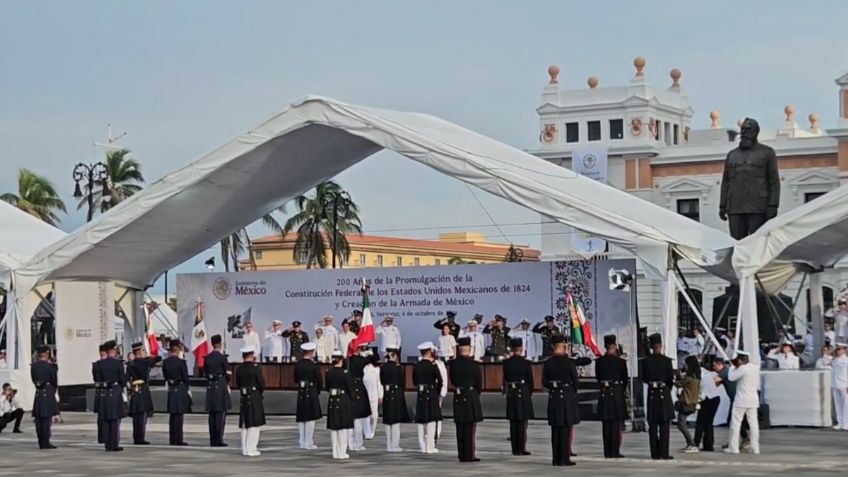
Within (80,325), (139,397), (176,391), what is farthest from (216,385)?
(80,325)

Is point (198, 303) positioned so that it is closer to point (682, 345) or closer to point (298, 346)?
point (298, 346)

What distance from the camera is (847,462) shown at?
59.8 feet

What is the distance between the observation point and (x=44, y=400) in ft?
71.5

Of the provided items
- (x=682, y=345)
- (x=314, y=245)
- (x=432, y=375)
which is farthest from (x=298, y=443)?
(x=314, y=245)

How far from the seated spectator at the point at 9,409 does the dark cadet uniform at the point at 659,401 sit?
11.2 m

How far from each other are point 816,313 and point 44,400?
13895 mm

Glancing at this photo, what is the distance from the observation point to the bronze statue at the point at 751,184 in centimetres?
2503

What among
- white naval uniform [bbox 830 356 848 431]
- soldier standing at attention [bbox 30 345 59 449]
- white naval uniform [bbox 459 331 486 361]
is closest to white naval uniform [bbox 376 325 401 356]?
white naval uniform [bbox 459 331 486 361]

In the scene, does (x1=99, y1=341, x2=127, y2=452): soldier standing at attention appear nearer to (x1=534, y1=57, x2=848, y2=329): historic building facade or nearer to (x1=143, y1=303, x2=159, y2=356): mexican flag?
(x1=143, y1=303, x2=159, y2=356): mexican flag

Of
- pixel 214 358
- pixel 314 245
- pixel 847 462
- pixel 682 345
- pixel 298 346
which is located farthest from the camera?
pixel 314 245

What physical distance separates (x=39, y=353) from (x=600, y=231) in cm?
866

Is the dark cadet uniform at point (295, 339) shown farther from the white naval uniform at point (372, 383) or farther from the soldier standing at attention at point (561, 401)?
the soldier standing at attention at point (561, 401)

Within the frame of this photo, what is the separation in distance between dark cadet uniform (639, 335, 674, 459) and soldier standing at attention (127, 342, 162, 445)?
7.68 m

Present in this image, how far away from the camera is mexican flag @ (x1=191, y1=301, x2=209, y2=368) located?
103ft
